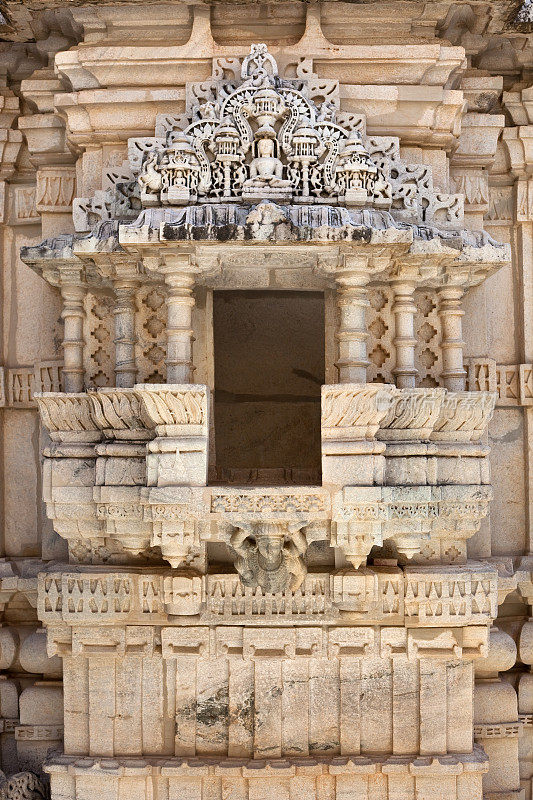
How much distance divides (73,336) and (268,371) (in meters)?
3.09

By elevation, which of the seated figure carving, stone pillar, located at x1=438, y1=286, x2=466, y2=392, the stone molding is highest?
the seated figure carving

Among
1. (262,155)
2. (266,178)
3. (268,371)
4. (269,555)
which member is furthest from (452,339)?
(268,371)

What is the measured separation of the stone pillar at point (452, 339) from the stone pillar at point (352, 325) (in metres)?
0.61

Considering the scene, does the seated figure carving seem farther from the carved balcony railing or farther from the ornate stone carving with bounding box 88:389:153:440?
the ornate stone carving with bounding box 88:389:153:440

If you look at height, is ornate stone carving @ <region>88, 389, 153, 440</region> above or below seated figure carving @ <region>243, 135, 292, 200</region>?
below

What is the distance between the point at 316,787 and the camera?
4.67 meters

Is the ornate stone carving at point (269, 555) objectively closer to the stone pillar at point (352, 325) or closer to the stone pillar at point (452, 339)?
the stone pillar at point (352, 325)

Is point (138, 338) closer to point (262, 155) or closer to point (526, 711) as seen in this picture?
point (262, 155)

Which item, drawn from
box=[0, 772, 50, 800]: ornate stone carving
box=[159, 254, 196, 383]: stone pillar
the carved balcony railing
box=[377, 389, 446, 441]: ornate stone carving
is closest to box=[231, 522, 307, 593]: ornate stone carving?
the carved balcony railing

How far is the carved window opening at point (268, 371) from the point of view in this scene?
24.4ft

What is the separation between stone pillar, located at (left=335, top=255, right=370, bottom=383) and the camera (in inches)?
171

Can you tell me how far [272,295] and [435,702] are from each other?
4.20 m

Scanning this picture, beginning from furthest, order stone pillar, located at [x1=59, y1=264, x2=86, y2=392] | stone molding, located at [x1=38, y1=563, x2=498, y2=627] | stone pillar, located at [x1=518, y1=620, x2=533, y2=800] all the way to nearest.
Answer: stone pillar, located at [x1=518, y1=620, x2=533, y2=800]
stone pillar, located at [x1=59, y1=264, x2=86, y2=392]
stone molding, located at [x1=38, y1=563, x2=498, y2=627]

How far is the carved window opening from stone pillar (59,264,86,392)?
2774 mm
